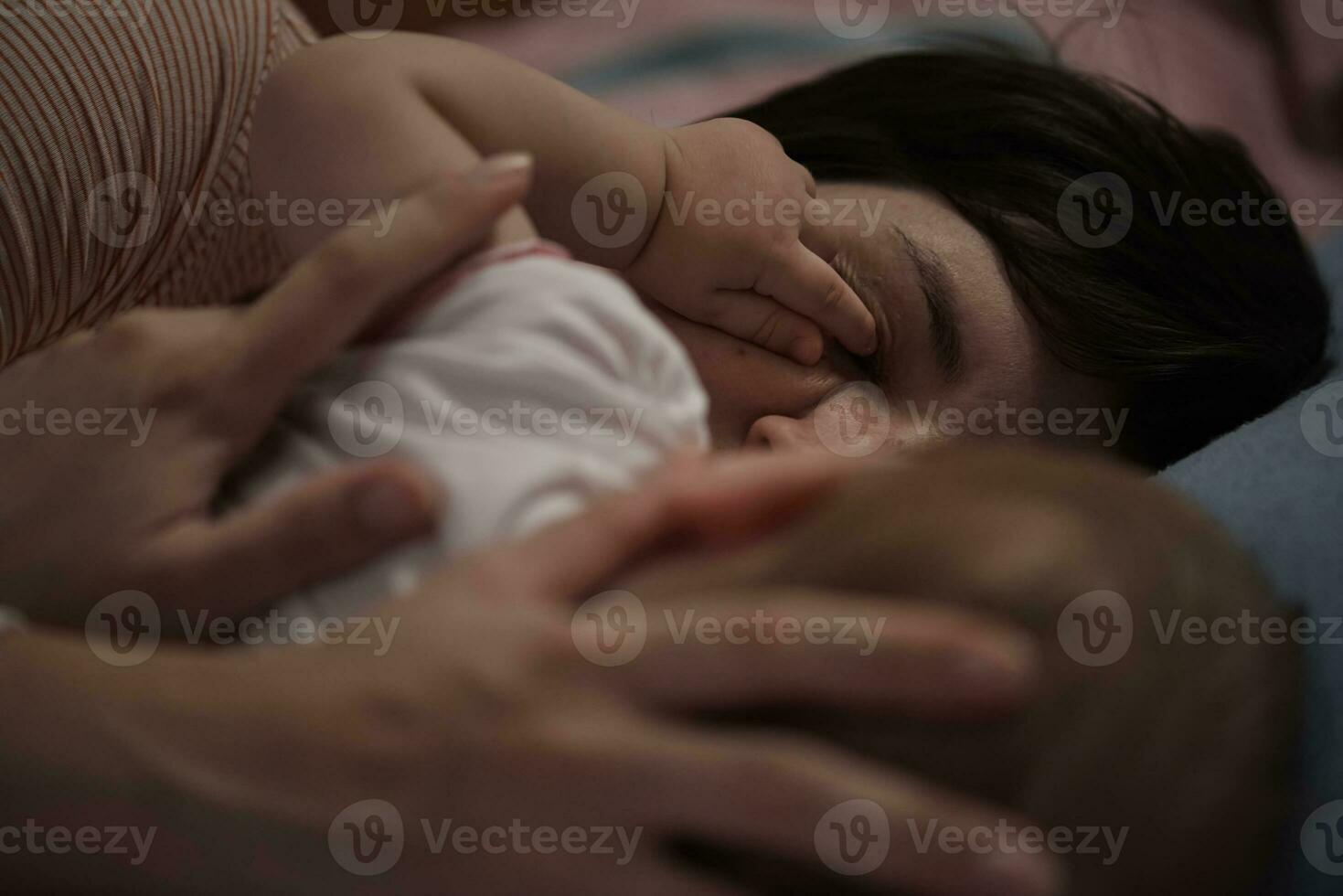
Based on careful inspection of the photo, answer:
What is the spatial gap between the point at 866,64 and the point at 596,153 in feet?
1.66

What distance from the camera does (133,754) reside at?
44 centimetres

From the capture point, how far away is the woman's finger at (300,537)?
1.52 ft

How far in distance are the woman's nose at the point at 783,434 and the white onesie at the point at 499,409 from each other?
167 millimetres

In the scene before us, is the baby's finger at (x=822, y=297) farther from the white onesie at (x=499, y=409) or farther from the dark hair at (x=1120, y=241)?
the white onesie at (x=499, y=409)

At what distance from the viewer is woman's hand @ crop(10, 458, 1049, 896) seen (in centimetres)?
40

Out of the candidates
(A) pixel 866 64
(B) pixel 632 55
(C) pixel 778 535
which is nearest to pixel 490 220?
(C) pixel 778 535

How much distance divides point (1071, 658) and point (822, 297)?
45cm

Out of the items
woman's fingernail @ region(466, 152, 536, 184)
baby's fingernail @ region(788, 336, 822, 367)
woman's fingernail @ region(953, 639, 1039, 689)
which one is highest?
woman's fingernail @ region(466, 152, 536, 184)

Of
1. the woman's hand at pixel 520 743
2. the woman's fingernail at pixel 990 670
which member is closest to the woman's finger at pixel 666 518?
the woman's hand at pixel 520 743

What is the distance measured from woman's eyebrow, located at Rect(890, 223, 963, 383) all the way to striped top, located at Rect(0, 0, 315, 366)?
56cm

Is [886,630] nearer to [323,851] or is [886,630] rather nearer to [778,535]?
[778,535]

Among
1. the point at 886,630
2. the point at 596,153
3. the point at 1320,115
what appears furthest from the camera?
the point at 1320,115

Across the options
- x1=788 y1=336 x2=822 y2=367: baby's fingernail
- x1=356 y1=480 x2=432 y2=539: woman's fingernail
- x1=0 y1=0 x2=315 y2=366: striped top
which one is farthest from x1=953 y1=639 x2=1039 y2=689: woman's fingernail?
x1=0 y1=0 x2=315 y2=366: striped top

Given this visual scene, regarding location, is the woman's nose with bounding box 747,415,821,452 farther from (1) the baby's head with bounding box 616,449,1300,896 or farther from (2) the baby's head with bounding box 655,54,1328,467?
(1) the baby's head with bounding box 616,449,1300,896
